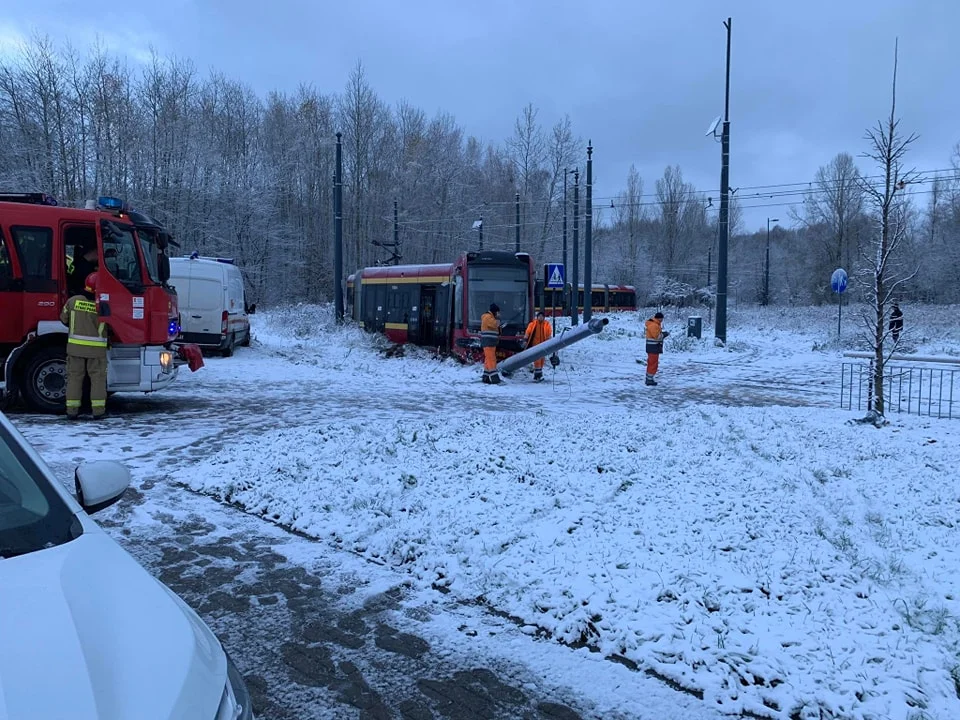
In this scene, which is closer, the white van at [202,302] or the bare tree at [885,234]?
the bare tree at [885,234]

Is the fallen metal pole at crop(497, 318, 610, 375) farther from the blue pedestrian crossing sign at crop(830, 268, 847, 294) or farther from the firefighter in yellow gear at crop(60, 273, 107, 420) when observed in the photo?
the blue pedestrian crossing sign at crop(830, 268, 847, 294)

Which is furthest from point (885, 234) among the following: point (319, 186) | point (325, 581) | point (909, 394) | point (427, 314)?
point (319, 186)

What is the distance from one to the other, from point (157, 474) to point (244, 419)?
335 centimetres

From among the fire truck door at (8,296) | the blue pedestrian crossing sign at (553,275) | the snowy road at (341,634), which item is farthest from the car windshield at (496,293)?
the snowy road at (341,634)

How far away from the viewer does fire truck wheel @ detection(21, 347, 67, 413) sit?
34.2 feet

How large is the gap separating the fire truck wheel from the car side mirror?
8.78 metres

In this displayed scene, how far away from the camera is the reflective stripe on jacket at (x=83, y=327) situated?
971 centimetres

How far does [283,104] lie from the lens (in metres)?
57.1

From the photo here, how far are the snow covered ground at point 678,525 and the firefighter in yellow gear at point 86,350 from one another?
244 cm

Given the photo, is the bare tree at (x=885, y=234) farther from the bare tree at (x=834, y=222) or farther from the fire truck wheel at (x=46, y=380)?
the bare tree at (x=834, y=222)

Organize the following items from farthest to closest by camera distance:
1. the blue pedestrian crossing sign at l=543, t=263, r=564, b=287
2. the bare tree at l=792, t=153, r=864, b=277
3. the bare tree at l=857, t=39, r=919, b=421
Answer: the bare tree at l=792, t=153, r=864, b=277 < the blue pedestrian crossing sign at l=543, t=263, r=564, b=287 < the bare tree at l=857, t=39, r=919, b=421

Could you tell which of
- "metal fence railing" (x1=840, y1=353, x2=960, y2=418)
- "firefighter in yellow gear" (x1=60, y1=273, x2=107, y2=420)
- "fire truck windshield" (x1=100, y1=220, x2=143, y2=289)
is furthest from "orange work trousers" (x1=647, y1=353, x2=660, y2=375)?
"firefighter in yellow gear" (x1=60, y1=273, x2=107, y2=420)

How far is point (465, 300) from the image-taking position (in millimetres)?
19031

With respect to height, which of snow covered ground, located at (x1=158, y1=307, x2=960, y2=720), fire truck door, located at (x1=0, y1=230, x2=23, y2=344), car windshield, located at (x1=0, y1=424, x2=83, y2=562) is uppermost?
fire truck door, located at (x1=0, y1=230, x2=23, y2=344)
